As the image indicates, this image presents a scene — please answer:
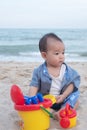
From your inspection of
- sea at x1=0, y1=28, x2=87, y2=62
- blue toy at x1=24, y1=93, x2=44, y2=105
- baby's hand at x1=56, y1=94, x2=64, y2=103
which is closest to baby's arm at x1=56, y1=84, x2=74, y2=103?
baby's hand at x1=56, y1=94, x2=64, y2=103

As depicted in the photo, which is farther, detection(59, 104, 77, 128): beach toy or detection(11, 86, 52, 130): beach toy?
detection(59, 104, 77, 128): beach toy

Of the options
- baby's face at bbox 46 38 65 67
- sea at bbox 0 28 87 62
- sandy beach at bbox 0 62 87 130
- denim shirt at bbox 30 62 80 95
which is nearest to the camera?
sandy beach at bbox 0 62 87 130

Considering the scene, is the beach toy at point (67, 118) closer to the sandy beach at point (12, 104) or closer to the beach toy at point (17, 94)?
the sandy beach at point (12, 104)

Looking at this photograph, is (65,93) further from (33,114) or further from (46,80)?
(33,114)

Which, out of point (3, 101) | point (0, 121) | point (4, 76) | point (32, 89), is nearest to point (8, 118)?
point (0, 121)

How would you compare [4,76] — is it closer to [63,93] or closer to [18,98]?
[63,93]

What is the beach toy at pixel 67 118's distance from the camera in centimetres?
230

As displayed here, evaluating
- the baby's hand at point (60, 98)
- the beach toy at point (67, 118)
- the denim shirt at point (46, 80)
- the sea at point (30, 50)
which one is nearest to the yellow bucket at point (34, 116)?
the beach toy at point (67, 118)

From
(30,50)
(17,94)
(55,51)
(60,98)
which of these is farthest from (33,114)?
(30,50)

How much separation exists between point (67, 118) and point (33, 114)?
0.33m

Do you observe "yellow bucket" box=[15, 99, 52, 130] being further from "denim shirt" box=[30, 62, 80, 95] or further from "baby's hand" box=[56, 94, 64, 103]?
"denim shirt" box=[30, 62, 80, 95]

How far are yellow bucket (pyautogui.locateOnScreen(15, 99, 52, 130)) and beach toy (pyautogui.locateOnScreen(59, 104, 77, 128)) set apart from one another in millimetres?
144

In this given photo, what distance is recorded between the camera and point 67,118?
2303 mm

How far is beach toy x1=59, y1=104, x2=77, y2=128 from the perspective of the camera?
230 cm
